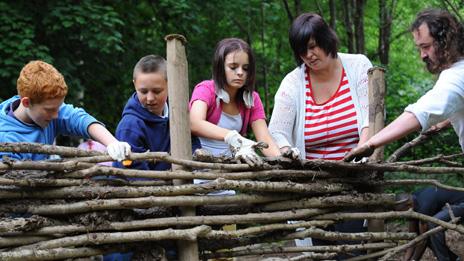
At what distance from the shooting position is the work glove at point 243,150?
8.27 ft

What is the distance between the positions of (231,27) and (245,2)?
1256mm

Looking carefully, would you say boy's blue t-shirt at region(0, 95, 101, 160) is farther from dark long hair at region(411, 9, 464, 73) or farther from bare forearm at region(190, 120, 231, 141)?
dark long hair at region(411, 9, 464, 73)

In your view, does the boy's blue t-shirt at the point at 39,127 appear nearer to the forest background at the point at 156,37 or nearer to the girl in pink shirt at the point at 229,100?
the girl in pink shirt at the point at 229,100

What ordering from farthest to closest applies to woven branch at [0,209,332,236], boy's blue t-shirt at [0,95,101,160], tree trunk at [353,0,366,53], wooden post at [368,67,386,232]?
tree trunk at [353,0,366,53] < wooden post at [368,67,386,232] < boy's blue t-shirt at [0,95,101,160] < woven branch at [0,209,332,236]

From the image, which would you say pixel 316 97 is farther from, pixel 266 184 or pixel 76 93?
pixel 76 93

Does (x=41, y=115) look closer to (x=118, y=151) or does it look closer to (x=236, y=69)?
(x=118, y=151)

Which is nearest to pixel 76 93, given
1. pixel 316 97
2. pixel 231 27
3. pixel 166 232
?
pixel 231 27

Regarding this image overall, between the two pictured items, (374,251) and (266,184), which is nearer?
(266,184)

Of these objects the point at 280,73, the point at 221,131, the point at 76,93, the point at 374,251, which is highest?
the point at 280,73

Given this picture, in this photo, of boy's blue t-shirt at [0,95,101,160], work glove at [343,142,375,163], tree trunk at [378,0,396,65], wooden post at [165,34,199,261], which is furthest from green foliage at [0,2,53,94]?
tree trunk at [378,0,396,65]

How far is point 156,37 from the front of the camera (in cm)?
884

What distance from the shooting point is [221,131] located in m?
2.82

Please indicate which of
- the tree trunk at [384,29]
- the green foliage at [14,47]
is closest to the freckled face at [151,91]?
the green foliage at [14,47]

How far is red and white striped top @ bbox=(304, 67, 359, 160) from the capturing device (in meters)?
3.00
